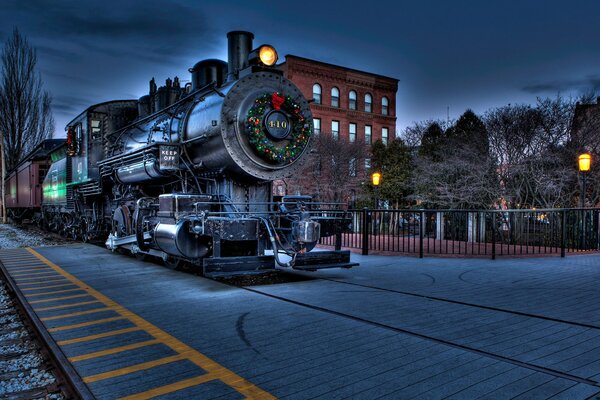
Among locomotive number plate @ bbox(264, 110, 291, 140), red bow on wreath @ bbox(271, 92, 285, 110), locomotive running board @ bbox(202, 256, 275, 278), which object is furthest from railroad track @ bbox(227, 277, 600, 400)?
red bow on wreath @ bbox(271, 92, 285, 110)

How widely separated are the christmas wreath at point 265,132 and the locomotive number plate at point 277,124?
70 millimetres

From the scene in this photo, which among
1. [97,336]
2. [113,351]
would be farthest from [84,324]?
[113,351]

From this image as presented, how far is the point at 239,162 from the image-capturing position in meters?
6.99

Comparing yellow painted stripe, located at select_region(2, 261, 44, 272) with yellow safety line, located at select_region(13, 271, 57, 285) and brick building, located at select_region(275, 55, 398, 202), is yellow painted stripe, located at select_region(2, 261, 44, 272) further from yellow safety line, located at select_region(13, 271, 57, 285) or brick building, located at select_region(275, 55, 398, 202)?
brick building, located at select_region(275, 55, 398, 202)

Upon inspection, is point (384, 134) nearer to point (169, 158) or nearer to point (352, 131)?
point (352, 131)

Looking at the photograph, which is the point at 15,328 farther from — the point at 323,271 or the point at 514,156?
the point at 514,156

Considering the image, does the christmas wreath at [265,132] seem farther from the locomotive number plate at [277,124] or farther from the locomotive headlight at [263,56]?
the locomotive headlight at [263,56]

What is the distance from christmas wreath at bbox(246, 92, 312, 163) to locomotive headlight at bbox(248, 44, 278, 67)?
61cm

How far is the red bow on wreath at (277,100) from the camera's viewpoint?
23.6 ft

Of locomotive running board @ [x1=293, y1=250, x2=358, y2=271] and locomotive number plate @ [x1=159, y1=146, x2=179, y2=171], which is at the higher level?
locomotive number plate @ [x1=159, y1=146, x2=179, y2=171]

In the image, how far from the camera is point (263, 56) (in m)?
7.38

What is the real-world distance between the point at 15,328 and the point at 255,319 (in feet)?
8.95

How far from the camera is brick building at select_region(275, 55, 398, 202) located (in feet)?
107

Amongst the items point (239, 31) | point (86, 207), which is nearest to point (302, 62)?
point (86, 207)
